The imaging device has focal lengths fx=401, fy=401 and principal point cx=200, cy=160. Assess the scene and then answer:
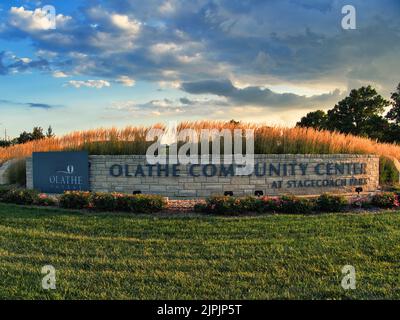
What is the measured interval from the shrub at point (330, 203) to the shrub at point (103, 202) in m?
4.81

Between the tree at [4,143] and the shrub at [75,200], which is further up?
the tree at [4,143]

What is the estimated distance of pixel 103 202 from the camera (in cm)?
941

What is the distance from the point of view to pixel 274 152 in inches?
514

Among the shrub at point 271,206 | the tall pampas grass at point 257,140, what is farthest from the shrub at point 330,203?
the tall pampas grass at point 257,140

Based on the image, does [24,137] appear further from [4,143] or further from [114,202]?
[114,202]

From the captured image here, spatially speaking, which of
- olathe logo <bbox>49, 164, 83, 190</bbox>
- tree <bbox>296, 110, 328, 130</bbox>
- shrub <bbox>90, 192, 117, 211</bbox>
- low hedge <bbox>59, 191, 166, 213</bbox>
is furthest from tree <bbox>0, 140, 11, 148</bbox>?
shrub <bbox>90, 192, 117, 211</bbox>

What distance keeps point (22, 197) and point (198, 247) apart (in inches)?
256

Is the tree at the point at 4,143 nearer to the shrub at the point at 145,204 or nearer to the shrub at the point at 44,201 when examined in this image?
the shrub at the point at 44,201

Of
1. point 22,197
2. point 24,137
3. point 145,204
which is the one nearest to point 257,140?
point 145,204

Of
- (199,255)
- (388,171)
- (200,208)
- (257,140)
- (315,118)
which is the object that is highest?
(315,118)

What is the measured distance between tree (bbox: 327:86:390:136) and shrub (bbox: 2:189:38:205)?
28.3 m

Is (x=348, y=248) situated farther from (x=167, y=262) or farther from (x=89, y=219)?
(x=89, y=219)

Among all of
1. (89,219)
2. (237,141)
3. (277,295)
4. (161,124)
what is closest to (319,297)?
(277,295)

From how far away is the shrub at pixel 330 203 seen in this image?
9406 millimetres
